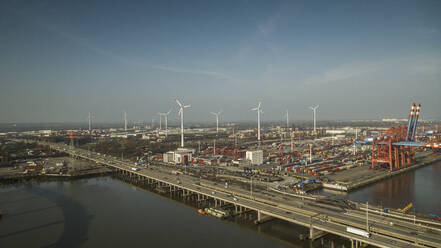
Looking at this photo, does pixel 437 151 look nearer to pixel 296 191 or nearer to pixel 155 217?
pixel 296 191

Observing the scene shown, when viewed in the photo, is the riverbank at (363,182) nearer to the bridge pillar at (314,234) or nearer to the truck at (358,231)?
the bridge pillar at (314,234)

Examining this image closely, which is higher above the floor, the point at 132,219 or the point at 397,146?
the point at 397,146

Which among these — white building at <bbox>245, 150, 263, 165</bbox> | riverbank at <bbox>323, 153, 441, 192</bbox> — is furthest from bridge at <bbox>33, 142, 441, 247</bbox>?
white building at <bbox>245, 150, 263, 165</bbox>

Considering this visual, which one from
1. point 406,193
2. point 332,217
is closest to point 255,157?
point 406,193

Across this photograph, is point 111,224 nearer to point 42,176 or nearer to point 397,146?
point 42,176

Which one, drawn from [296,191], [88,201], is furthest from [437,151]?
[88,201]

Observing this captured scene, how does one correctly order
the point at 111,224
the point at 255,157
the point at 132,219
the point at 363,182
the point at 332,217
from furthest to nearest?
the point at 255,157 < the point at 363,182 < the point at 132,219 < the point at 111,224 < the point at 332,217
